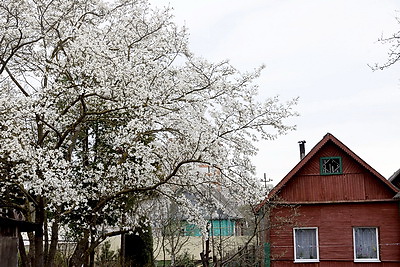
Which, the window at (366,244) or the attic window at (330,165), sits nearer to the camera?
the window at (366,244)

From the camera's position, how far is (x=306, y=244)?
1744cm

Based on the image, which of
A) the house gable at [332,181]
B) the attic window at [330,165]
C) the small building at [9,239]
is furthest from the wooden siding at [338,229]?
the small building at [9,239]

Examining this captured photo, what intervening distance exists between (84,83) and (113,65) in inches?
25.6

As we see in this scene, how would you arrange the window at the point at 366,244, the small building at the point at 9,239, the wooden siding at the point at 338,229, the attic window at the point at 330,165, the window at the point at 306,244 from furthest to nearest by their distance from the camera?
the attic window at the point at 330,165 < the window at the point at 306,244 < the window at the point at 366,244 < the wooden siding at the point at 338,229 < the small building at the point at 9,239

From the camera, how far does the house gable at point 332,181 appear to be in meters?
17.2

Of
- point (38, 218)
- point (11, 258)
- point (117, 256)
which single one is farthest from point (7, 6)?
point (117, 256)

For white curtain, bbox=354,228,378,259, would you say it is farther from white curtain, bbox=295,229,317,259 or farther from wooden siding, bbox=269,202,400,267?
white curtain, bbox=295,229,317,259

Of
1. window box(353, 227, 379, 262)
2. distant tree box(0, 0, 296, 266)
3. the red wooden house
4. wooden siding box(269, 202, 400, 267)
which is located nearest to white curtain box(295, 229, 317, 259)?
the red wooden house

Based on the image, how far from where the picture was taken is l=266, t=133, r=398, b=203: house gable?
56.3ft

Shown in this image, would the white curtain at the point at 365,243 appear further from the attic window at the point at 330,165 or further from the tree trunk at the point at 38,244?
the tree trunk at the point at 38,244

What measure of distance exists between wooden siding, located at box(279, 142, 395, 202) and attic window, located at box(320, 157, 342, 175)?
104mm

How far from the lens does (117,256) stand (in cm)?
1798

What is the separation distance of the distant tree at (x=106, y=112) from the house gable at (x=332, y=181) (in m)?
6.19

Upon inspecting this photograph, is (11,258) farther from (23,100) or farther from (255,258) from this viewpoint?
(255,258)
